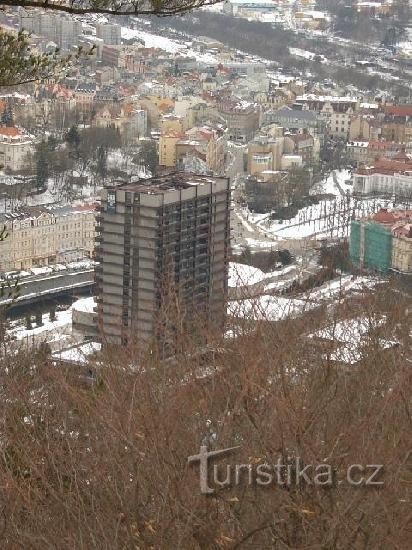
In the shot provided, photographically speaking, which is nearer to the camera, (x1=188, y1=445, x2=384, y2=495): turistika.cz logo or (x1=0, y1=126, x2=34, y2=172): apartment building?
(x1=188, y1=445, x2=384, y2=495): turistika.cz logo

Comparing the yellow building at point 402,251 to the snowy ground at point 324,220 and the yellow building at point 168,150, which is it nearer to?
the snowy ground at point 324,220

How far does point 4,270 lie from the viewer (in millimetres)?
11984

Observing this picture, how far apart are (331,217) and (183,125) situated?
5.54m

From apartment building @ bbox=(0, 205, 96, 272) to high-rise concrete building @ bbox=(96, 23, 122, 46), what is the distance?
15702 millimetres

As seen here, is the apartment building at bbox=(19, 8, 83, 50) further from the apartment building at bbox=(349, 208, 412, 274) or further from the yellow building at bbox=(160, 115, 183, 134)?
the apartment building at bbox=(349, 208, 412, 274)

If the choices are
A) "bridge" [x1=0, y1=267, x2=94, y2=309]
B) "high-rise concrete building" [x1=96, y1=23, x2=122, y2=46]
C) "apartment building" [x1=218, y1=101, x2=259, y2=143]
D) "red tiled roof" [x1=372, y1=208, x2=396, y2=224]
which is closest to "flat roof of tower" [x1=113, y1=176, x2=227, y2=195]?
"bridge" [x1=0, y1=267, x2=94, y2=309]

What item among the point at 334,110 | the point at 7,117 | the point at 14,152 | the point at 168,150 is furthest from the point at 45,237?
the point at 334,110

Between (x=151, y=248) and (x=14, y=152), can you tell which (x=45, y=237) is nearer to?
(x=14, y=152)

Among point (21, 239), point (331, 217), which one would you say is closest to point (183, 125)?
point (331, 217)

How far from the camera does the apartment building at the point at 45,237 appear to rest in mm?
12430

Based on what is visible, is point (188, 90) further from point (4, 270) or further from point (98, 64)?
point (4, 270)

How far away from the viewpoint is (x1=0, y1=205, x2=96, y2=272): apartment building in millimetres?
12430

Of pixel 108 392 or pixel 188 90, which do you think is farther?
pixel 188 90

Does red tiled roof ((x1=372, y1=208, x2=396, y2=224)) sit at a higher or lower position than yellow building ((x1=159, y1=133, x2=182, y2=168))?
higher
